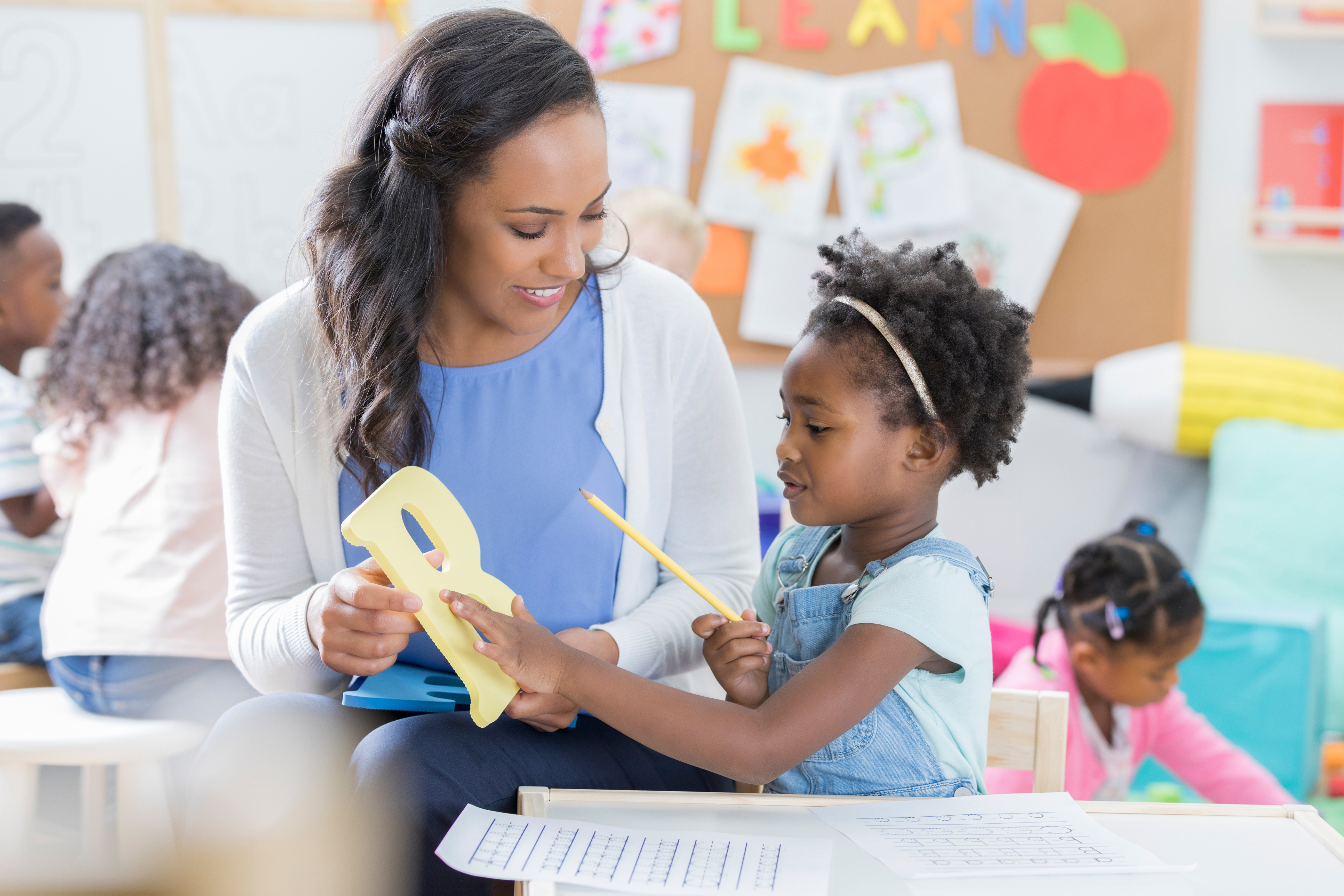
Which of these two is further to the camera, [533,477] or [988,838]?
[533,477]

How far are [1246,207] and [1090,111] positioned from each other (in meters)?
0.39

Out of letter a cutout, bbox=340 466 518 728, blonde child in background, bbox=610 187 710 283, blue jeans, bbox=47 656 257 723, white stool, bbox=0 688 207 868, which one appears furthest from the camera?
blonde child in background, bbox=610 187 710 283

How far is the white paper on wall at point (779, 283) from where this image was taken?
Result: 249cm

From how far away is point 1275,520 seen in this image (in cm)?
209

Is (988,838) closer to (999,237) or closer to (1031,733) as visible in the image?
(1031,733)

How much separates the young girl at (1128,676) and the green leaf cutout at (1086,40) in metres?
1.22

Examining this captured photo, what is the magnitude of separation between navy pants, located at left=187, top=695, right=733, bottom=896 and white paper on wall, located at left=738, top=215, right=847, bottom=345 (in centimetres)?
162

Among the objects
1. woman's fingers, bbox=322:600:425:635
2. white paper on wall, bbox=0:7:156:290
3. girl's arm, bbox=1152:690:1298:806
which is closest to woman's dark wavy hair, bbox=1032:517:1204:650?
girl's arm, bbox=1152:690:1298:806

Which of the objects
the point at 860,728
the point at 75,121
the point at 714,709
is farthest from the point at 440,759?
the point at 75,121

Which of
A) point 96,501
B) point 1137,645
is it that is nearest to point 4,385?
point 96,501

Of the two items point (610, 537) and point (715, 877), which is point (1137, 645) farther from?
point (715, 877)

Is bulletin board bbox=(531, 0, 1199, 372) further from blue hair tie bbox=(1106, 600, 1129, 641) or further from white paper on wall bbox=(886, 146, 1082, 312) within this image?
blue hair tie bbox=(1106, 600, 1129, 641)

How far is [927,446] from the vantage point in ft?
3.13

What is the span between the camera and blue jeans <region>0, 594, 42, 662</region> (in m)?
1.73
